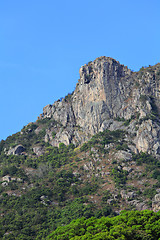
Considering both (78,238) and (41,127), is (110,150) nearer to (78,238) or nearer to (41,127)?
(41,127)

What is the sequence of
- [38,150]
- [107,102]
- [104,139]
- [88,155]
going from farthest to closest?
[38,150] → [107,102] → [104,139] → [88,155]

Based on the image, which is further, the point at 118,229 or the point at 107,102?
the point at 107,102

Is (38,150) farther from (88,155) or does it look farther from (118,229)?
(118,229)

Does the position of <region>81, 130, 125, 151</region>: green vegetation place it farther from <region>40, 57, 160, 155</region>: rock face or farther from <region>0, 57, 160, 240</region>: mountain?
<region>40, 57, 160, 155</region>: rock face

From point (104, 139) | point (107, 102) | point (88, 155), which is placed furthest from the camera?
point (107, 102)

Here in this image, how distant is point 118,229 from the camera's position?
8006cm

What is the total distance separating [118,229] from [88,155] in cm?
5103

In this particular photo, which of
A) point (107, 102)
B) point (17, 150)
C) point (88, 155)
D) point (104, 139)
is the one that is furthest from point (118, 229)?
point (17, 150)

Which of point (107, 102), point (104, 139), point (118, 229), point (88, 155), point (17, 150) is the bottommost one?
point (118, 229)

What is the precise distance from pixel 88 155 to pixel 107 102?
19.9 meters

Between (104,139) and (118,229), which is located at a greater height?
(104,139)

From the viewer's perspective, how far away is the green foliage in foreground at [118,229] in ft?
258

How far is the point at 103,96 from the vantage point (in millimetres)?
141875

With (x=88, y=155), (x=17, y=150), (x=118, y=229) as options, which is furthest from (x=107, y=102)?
(x=118, y=229)
